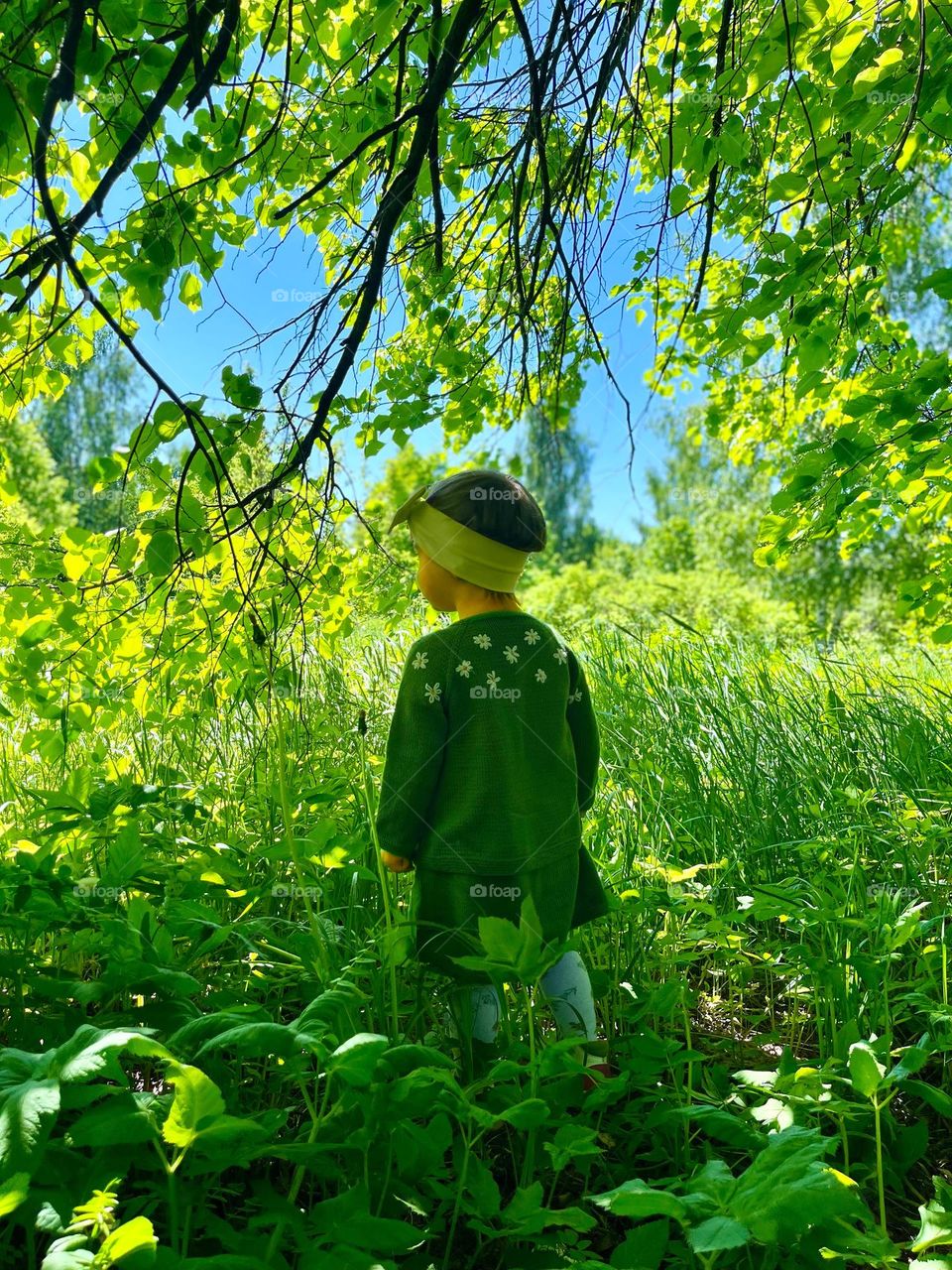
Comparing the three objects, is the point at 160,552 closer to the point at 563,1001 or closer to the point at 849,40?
the point at 563,1001

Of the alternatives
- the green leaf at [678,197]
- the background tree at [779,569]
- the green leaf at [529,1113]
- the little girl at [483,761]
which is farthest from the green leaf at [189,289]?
the background tree at [779,569]

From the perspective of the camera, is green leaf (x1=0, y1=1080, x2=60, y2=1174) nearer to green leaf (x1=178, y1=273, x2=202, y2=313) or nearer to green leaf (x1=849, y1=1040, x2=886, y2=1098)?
green leaf (x1=849, y1=1040, x2=886, y2=1098)

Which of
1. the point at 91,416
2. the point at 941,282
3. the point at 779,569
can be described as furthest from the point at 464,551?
the point at 91,416

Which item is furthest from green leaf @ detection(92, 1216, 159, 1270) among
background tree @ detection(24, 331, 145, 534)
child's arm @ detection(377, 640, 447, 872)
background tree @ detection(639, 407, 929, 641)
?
background tree @ detection(24, 331, 145, 534)

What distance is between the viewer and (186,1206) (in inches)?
49.1

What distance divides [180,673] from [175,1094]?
78.3 inches

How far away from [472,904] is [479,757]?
1.02ft

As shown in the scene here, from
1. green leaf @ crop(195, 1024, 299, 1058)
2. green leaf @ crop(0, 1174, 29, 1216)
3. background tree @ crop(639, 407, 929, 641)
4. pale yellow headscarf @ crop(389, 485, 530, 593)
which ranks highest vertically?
background tree @ crop(639, 407, 929, 641)

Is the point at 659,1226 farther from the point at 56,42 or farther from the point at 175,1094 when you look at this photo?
the point at 56,42

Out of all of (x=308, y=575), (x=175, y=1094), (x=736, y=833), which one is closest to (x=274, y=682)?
(x=308, y=575)

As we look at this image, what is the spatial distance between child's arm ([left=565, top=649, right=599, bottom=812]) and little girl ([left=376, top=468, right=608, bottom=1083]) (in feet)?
0.42

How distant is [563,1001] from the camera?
2068 millimetres

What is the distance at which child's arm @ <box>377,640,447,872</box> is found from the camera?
208 centimetres

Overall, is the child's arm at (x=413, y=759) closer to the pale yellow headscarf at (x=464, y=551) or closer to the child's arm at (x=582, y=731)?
the pale yellow headscarf at (x=464, y=551)
